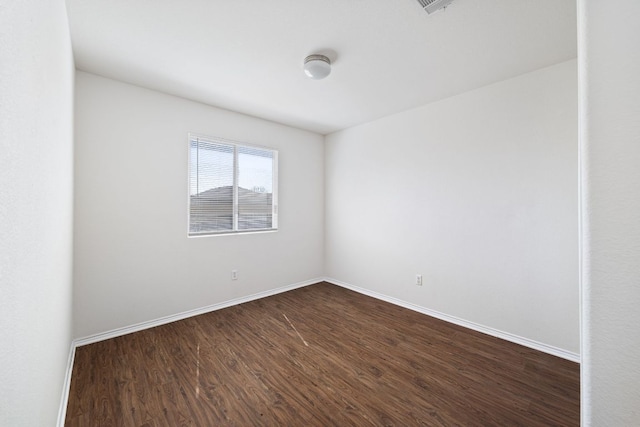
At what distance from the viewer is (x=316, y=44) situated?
2072 mm

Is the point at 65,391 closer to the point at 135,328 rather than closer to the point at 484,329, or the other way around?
the point at 135,328

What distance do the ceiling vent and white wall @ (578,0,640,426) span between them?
46.7 inches

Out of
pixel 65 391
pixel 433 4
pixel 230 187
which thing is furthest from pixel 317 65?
pixel 65 391

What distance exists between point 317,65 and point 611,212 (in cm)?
219

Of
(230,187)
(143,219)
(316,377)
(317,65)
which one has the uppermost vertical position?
(317,65)

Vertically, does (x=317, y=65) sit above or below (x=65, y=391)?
A: above

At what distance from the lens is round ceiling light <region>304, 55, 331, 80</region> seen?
221 centimetres

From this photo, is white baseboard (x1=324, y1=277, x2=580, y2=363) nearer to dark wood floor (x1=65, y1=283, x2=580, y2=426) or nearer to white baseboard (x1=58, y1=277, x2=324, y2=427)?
dark wood floor (x1=65, y1=283, x2=580, y2=426)

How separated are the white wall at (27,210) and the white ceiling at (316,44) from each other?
0.77m

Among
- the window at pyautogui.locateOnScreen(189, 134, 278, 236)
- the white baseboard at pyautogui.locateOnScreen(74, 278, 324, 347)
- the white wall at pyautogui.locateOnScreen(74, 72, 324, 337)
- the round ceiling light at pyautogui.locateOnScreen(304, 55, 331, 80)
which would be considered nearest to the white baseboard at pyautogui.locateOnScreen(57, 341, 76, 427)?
the white baseboard at pyautogui.locateOnScreen(74, 278, 324, 347)

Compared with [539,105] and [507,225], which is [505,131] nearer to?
[539,105]

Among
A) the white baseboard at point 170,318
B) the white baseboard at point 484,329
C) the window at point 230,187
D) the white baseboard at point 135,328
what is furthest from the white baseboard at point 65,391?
the white baseboard at point 484,329

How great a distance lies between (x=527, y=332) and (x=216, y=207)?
12.6 ft

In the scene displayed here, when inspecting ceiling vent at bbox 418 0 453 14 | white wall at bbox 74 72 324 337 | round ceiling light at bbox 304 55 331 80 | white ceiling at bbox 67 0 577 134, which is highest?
white ceiling at bbox 67 0 577 134
